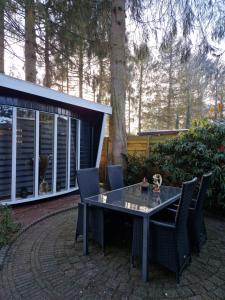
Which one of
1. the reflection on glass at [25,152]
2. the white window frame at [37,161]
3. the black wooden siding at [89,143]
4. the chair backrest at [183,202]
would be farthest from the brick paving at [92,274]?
the black wooden siding at [89,143]

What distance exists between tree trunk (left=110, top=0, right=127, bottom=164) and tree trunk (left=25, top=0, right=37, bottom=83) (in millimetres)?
2073

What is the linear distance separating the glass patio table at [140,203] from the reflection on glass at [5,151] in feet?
7.84

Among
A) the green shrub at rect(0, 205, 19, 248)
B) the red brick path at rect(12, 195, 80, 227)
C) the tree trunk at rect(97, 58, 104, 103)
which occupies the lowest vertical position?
the red brick path at rect(12, 195, 80, 227)

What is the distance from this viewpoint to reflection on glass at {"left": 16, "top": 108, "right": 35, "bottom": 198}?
435 centimetres

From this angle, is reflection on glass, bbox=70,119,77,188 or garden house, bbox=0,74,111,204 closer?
garden house, bbox=0,74,111,204

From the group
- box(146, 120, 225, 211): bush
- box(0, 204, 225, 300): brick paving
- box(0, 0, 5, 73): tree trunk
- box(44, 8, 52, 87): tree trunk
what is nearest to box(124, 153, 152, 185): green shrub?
box(146, 120, 225, 211): bush

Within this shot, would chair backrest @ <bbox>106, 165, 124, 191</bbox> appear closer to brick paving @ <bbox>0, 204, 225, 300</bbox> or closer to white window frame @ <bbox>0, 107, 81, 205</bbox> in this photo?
brick paving @ <bbox>0, 204, 225, 300</bbox>

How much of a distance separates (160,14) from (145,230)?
5326mm

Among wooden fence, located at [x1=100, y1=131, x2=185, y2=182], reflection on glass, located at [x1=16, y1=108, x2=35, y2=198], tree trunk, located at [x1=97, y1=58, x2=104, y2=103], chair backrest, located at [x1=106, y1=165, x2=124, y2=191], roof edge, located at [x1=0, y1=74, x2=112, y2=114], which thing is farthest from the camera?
tree trunk, located at [x1=97, y1=58, x2=104, y2=103]

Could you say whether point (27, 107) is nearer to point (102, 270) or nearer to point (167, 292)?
point (102, 270)

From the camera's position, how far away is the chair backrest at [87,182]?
2861mm

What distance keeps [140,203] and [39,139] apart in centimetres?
299

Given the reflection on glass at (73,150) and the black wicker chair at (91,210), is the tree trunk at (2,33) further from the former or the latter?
the black wicker chair at (91,210)

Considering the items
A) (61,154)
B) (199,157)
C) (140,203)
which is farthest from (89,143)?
(140,203)
